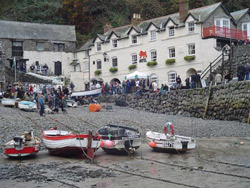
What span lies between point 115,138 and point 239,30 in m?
24.7

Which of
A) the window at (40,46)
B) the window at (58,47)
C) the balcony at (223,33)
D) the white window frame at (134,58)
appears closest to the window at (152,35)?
the white window frame at (134,58)

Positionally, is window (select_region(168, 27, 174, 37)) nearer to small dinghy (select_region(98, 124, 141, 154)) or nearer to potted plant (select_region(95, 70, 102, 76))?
potted plant (select_region(95, 70, 102, 76))

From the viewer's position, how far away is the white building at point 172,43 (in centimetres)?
3612

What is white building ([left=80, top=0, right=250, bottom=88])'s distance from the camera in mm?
36125

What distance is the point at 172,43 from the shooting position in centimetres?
3872

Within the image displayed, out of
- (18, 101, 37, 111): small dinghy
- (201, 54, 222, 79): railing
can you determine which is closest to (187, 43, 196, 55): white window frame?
(201, 54, 222, 79): railing

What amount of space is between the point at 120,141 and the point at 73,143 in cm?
226

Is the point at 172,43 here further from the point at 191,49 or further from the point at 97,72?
the point at 97,72

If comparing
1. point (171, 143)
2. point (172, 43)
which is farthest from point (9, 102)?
point (172, 43)

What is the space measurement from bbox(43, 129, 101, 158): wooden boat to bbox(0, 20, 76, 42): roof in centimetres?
3416

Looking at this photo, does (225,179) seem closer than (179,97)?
Yes

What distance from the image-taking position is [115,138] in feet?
59.9

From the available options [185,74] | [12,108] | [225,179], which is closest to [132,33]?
[185,74]

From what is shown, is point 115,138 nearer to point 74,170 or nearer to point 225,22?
point 74,170
